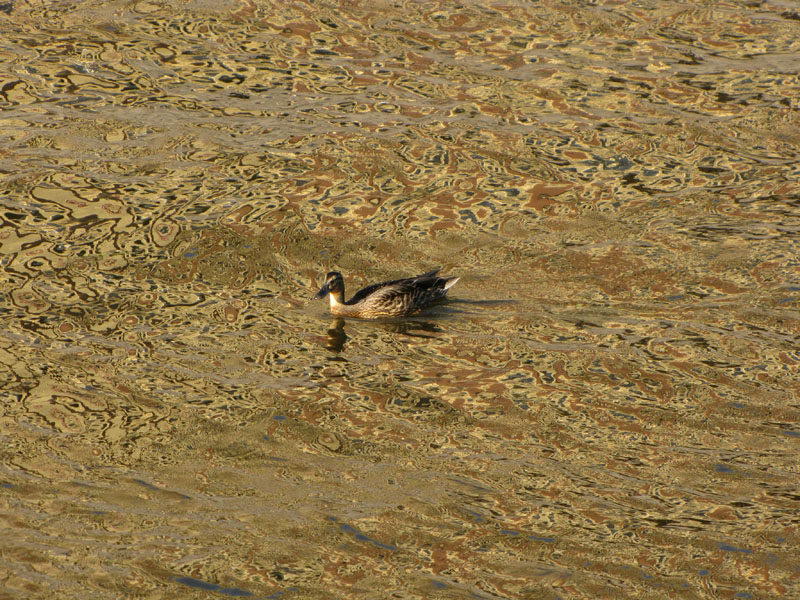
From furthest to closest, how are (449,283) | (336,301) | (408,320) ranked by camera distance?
→ (449,283), (408,320), (336,301)

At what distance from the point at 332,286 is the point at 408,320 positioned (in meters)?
0.93

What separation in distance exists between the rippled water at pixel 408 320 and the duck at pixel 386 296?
0.20 meters

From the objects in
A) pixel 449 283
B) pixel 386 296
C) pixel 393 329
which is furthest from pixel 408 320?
pixel 449 283

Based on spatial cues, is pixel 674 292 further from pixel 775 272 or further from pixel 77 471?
pixel 77 471

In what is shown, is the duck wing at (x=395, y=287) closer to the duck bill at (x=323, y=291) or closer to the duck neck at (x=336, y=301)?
the duck neck at (x=336, y=301)

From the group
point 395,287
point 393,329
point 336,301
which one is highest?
point 395,287

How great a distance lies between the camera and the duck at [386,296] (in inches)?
487

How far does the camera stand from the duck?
12.4 meters

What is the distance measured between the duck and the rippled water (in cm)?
20

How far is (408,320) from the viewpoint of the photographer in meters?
12.6

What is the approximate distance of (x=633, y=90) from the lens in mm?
17688

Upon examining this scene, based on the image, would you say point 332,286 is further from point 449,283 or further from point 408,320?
point 449,283

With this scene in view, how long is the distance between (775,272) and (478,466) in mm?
5177

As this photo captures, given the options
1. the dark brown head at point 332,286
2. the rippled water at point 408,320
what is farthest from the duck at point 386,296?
the rippled water at point 408,320
